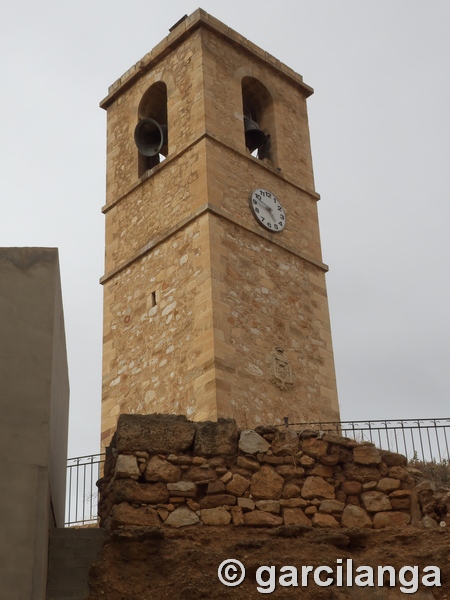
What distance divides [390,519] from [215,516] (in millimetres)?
1555

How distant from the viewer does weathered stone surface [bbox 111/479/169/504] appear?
961 centimetres

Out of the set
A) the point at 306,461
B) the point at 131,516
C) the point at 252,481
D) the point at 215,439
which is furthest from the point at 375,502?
the point at 131,516

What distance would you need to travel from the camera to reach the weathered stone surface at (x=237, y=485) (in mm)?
9836

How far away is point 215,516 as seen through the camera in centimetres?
970

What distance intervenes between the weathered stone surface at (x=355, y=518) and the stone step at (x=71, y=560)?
2.12 meters

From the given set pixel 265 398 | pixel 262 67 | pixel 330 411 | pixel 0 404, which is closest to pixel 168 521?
pixel 0 404

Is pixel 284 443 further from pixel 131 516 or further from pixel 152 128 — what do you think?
pixel 152 128

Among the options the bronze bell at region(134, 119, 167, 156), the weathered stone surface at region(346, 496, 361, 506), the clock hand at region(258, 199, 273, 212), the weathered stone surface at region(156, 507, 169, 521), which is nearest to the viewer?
the weathered stone surface at region(156, 507, 169, 521)

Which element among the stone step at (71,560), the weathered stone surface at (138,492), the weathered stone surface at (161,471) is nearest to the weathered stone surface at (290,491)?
the weathered stone surface at (161,471)

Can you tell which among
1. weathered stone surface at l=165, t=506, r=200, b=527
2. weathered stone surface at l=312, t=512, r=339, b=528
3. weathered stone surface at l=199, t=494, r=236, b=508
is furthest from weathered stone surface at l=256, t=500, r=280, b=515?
weathered stone surface at l=165, t=506, r=200, b=527

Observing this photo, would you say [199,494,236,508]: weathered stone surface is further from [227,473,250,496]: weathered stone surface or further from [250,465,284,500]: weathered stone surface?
[250,465,284,500]: weathered stone surface

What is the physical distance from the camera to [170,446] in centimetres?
991

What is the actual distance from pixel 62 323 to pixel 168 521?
234 centimetres

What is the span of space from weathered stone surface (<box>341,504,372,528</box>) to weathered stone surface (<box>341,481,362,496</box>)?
0.14 metres
